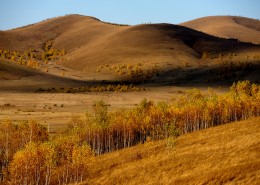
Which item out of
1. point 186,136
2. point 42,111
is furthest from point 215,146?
point 42,111

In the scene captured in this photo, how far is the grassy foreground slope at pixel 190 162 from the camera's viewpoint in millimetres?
54369

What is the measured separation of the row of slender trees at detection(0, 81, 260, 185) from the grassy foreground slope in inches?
208

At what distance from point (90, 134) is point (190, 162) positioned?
1476 inches

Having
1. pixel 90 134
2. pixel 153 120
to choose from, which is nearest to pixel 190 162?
pixel 90 134

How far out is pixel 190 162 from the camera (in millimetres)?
69875

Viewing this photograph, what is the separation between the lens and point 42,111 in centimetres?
14875

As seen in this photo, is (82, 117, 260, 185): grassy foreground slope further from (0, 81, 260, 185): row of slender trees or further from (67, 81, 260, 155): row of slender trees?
(67, 81, 260, 155): row of slender trees

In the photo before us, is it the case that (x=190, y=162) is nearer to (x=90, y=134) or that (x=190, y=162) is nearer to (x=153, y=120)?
(x=90, y=134)

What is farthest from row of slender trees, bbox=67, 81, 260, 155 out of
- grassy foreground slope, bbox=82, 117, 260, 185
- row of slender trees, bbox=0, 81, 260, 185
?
grassy foreground slope, bbox=82, 117, 260, 185

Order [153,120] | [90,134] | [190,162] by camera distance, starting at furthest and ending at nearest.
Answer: [153,120] < [90,134] < [190,162]

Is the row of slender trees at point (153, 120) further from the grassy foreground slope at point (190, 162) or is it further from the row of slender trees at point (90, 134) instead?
the grassy foreground slope at point (190, 162)

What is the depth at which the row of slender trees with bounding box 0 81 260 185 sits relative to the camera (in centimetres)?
7362

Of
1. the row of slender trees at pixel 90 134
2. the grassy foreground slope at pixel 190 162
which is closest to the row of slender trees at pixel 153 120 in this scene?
the row of slender trees at pixel 90 134

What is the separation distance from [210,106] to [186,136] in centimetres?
1750
